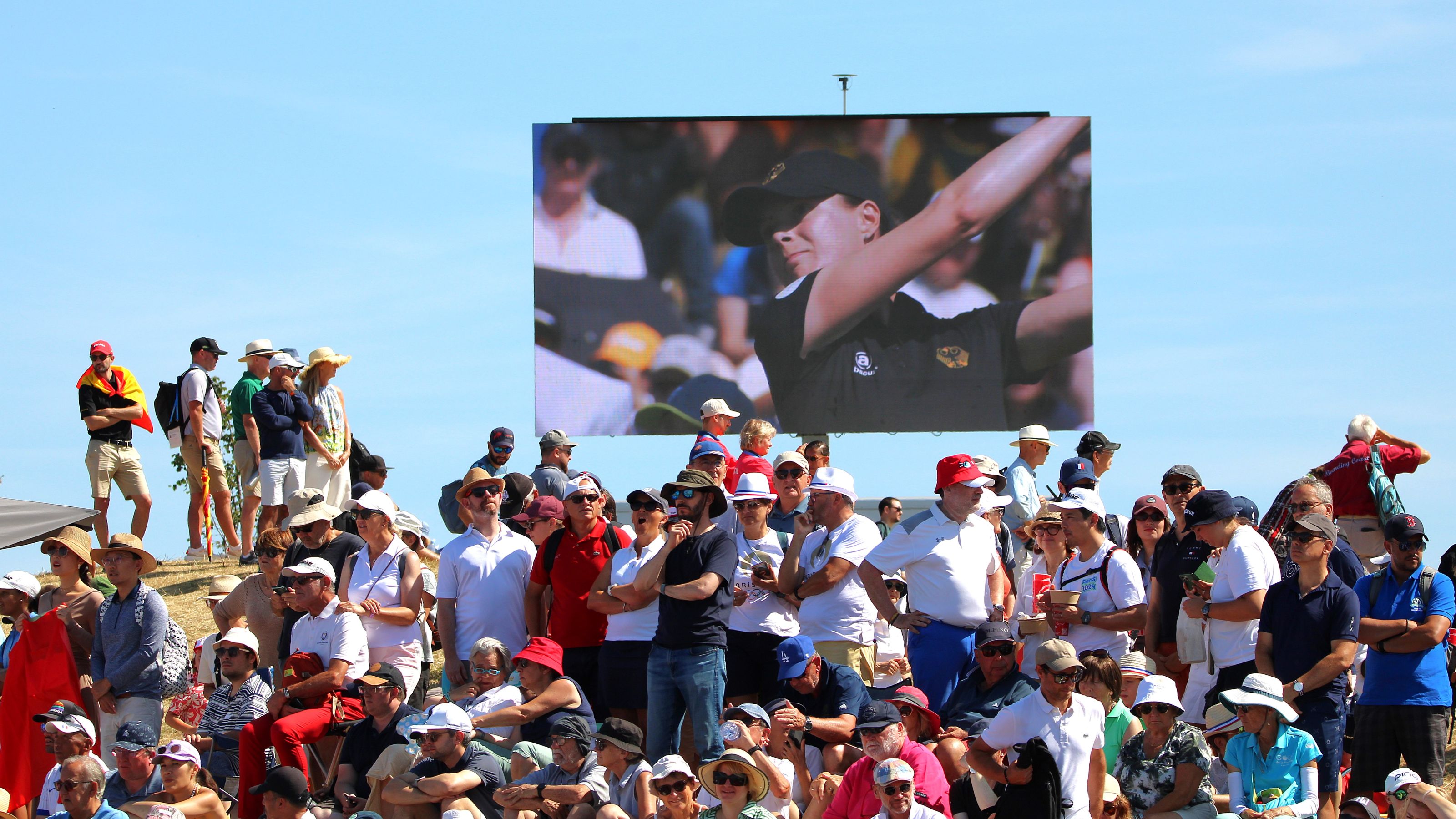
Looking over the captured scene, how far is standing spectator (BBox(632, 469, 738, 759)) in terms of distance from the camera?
23.5 ft

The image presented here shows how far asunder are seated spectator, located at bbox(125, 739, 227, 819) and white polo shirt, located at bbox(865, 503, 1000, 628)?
11.2 ft

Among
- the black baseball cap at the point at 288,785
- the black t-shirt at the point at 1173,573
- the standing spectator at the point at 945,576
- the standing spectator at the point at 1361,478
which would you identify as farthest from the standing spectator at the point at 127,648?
the standing spectator at the point at 1361,478

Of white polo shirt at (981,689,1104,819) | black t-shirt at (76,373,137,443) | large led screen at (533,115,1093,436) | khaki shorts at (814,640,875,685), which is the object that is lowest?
white polo shirt at (981,689,1104,819)

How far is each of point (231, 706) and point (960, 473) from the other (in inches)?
153

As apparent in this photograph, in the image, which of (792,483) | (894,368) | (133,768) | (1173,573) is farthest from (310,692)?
(894,368)

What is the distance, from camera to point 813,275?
14602 millimetres

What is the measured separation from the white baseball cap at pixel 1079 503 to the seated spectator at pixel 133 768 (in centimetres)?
457

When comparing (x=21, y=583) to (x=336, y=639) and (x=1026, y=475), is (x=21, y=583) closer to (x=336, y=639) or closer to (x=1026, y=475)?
(x=336, y=639)

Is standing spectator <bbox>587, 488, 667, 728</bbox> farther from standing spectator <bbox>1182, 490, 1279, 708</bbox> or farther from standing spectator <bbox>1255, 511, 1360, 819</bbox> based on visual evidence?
standing spectator <bbox>1255, 511, 1360, 819</bbox>

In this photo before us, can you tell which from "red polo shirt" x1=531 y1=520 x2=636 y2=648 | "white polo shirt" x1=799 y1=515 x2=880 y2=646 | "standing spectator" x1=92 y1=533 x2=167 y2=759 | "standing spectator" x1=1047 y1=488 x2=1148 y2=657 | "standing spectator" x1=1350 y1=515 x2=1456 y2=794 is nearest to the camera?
"standing spectator" x1=1350 y1=515 x2=1456 y2=794

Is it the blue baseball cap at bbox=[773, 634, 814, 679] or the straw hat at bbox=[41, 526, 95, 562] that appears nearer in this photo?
the blue baseball cap at bbox=[773, 634, 814, 679]

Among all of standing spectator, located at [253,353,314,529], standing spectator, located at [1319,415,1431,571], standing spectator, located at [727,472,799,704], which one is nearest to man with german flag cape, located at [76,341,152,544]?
standing spectator, located at [253,353,314,529]

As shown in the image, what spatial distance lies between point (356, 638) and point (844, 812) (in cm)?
276

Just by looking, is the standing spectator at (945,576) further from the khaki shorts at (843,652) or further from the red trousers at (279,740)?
the red trousers at (279,740)
